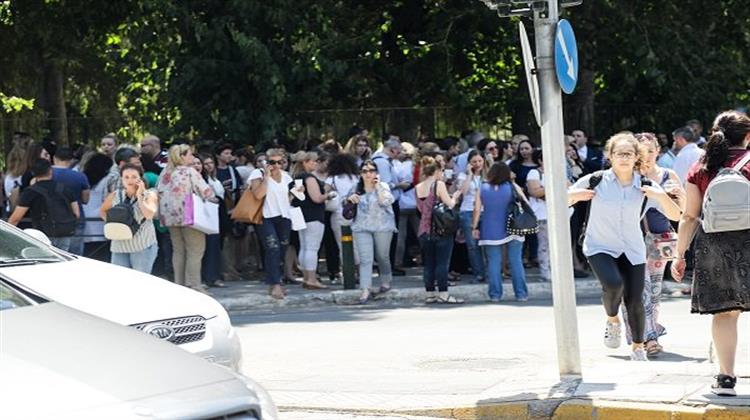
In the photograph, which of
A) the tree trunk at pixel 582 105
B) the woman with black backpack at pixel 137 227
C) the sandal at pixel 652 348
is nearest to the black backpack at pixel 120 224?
the woman with black backpack at pixel 137 227

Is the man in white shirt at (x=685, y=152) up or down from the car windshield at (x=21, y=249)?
up

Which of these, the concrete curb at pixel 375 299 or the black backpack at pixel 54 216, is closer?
the black backpack at pixel 54 216

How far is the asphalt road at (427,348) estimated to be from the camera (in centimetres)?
1059

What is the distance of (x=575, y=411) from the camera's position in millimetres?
9023

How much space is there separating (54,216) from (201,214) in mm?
1834

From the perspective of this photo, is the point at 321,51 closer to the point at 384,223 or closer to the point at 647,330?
the point at 384,223

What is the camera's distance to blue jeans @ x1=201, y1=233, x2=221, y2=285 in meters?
18.2

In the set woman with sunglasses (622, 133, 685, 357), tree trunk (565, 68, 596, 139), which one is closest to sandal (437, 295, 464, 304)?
woman with sunglasses (622, 133, 685, 357)

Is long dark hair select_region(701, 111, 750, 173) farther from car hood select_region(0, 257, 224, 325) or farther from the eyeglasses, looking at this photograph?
car hood select_region(0, 257, 224, 325)

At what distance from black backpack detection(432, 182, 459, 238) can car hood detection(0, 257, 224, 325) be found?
24.8ft

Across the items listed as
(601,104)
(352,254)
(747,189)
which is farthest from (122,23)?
(747,189)

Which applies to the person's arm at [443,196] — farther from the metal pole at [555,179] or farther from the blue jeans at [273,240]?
the metal pole at [555,179]

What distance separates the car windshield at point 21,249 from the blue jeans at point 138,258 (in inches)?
196

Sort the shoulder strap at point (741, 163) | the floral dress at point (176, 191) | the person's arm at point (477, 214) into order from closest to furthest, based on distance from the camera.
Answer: the shoulder strap at point (741, 163) < the floral dress at point (176, 191) < the person's arm at point (477, 214)
